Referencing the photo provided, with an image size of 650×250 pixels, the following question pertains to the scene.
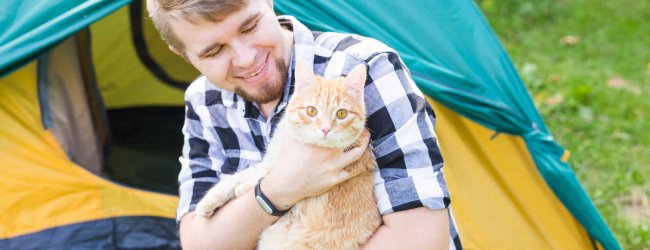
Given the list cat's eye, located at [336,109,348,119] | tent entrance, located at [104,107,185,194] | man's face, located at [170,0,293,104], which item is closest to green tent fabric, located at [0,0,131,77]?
man's face, located at [170,0,293,104]

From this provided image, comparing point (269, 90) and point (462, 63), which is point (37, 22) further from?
point (462, 63)

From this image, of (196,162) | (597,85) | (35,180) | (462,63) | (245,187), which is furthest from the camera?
(597,85)

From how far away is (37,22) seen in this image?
6.88 ft

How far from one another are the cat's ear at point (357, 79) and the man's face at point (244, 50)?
0.24 metres

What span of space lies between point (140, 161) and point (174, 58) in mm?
655

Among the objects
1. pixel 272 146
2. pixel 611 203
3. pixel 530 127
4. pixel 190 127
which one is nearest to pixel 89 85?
pixel 190 127

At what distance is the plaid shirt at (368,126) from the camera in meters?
1.52

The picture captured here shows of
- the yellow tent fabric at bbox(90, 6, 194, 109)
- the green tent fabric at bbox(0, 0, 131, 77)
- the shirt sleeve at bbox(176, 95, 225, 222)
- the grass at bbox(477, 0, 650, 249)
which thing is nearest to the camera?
the shirt sleeve at bbox(176, 95, 225, 222)

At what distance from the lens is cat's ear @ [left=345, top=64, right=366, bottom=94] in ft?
4.83

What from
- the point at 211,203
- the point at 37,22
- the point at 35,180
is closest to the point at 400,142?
the point at 211,203

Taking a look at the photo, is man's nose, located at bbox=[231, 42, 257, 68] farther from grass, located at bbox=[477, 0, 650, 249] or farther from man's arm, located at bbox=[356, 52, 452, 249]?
grass, located at bbox=[477, 0, 650, 249]

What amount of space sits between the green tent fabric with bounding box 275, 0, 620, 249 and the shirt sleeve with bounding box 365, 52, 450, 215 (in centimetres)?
52

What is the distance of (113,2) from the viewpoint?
2.13 meters

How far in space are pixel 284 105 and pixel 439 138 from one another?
68cm
